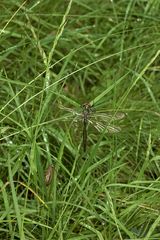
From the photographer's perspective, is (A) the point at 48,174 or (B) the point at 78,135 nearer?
(A) the point at 48,174

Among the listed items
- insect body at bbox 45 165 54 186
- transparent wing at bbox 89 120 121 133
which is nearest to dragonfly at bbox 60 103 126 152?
transparent wing at bbox 89 120 121 133

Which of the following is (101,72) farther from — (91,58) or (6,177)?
(6,177)

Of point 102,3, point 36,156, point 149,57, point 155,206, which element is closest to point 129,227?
point 155,206

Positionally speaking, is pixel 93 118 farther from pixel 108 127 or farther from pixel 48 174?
pixel 48 174

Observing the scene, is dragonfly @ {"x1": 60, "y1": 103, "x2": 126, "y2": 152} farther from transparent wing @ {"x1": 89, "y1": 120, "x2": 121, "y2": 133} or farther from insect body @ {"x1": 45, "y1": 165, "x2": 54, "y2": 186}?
insect body @ {"x1": 45, "y1": 165, "x2": 54, "y2": 186}

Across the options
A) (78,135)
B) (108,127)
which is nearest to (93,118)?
(108,127)

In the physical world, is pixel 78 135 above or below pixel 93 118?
below

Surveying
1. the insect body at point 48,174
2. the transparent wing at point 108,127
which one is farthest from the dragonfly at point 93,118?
the insect body at point 48,174

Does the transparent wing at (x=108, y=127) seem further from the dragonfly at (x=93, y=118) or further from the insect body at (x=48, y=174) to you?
the insect body at (x=48, y=174)
